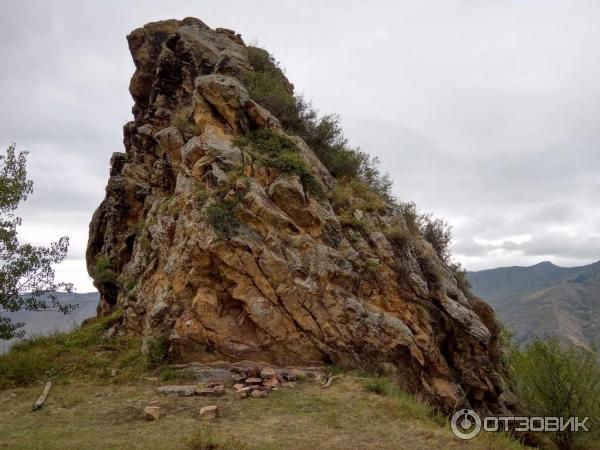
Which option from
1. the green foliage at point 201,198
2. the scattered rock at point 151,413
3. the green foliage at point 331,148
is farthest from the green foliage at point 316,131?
the scattered rock at point 151,413

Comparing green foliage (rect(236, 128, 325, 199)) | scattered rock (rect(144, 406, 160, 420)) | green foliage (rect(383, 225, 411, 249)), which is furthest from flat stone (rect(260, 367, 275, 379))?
green foliage (rect(383, 225, 411, 249))

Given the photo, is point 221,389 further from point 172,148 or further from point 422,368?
point 172,148

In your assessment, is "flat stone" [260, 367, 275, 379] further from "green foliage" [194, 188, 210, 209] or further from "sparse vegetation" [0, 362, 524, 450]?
"green foliage" [194, 188, 210, 209]

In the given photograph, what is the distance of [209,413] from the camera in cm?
1017

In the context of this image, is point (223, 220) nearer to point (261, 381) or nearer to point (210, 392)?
point (261, 381)

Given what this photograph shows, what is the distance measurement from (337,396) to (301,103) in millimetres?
16398

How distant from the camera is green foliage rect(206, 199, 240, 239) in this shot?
46.6 feet

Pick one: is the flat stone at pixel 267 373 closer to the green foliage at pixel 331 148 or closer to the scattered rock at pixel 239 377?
the scattered rock at pixel 239 377

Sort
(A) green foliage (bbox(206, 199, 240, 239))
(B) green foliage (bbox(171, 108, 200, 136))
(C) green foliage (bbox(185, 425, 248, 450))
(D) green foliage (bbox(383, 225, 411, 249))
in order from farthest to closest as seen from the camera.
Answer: (B) green foliage (bbox(171, 108, 200, 136))
(D) green foliage (bbox(383, 225, 411, 249))
(A) green foliage (bbox(206, 199, 240, 239))
(C) green foliage (bbox(185, 425, 248, 450))

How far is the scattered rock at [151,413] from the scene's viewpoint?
1017cm

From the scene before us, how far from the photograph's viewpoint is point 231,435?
8.95 metres

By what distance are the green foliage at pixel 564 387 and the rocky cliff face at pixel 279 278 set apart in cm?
204

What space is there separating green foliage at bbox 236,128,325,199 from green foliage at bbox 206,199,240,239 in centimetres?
306

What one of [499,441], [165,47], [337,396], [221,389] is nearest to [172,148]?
[165,47]
